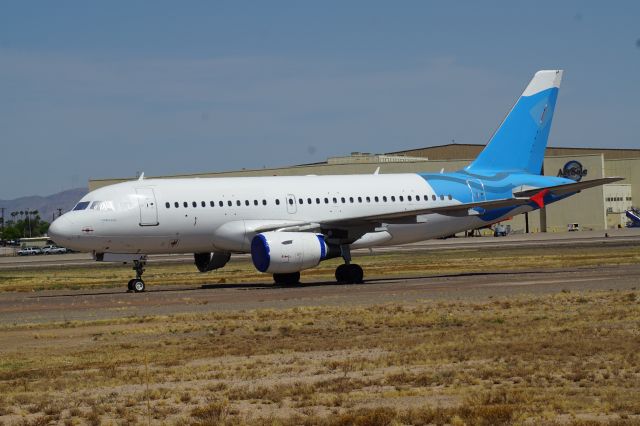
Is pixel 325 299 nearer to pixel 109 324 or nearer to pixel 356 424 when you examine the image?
pixel 109 324

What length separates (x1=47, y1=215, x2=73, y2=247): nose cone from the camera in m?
36.0

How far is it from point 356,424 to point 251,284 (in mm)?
27999

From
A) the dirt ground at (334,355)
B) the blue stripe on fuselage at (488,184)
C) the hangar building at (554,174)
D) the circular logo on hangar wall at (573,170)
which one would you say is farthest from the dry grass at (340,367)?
the circular logo on hangar wall at (573,170)

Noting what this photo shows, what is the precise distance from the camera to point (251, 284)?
39719 millimetres

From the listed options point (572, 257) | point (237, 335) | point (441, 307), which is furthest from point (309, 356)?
point (572, 257)

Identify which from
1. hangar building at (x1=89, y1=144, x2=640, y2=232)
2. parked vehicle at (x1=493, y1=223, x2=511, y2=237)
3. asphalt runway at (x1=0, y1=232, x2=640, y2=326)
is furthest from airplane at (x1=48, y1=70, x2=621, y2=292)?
hangar building at (x1=89, y1=144, x2=640, y2=232)

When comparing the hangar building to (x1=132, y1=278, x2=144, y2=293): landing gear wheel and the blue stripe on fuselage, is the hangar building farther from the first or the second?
(x1=132, y1=278, x2=144, y2=293): landing gear wheel

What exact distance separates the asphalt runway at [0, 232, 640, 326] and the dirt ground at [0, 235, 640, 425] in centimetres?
11

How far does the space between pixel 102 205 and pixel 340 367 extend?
21.9 meters

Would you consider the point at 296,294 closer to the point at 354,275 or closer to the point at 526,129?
the point at 354,275

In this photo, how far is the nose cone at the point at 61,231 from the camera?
118 ft

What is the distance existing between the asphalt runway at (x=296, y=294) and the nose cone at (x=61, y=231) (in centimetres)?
193

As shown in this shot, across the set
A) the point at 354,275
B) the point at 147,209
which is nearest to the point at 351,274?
the point at 354,275

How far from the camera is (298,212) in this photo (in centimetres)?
3922
